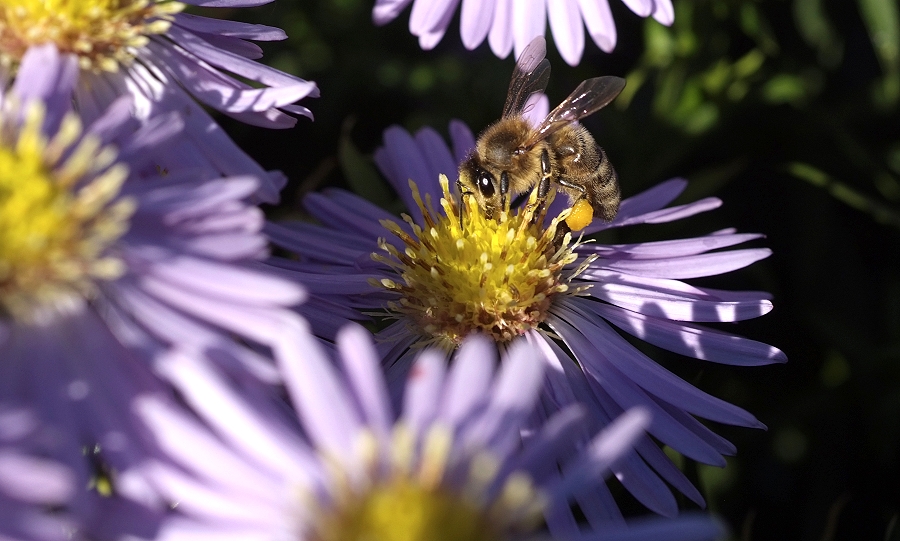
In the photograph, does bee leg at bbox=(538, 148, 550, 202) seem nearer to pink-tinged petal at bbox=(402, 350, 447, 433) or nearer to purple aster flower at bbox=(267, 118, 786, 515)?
purple aster flower at bbox=(267, 118, 786, 515)

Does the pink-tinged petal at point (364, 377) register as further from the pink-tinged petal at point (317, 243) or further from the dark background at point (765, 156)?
the dark background at point (765, 156)

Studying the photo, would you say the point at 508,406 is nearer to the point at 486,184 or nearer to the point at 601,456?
the point at 601,456

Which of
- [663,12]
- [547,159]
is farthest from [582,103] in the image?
[663,12]

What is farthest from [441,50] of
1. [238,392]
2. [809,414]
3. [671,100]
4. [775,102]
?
[238,392]

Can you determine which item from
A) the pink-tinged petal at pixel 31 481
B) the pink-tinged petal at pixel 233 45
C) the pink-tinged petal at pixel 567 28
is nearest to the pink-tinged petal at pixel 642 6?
the pink-tinged petal at pixel 567 28

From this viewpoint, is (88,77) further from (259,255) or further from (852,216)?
(852,216)

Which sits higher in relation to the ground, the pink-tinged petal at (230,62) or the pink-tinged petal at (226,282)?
the pink-tinged petal at (230,62)

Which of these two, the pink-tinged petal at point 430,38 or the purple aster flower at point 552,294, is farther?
the pink-tinged petal at point 430,38

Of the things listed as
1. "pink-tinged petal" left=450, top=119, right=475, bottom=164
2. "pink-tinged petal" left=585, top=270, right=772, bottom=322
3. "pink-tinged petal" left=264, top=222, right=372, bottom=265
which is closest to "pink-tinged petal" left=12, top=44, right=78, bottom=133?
"pink-tinged petal" left=264, top=222, right=372, bottom=265
